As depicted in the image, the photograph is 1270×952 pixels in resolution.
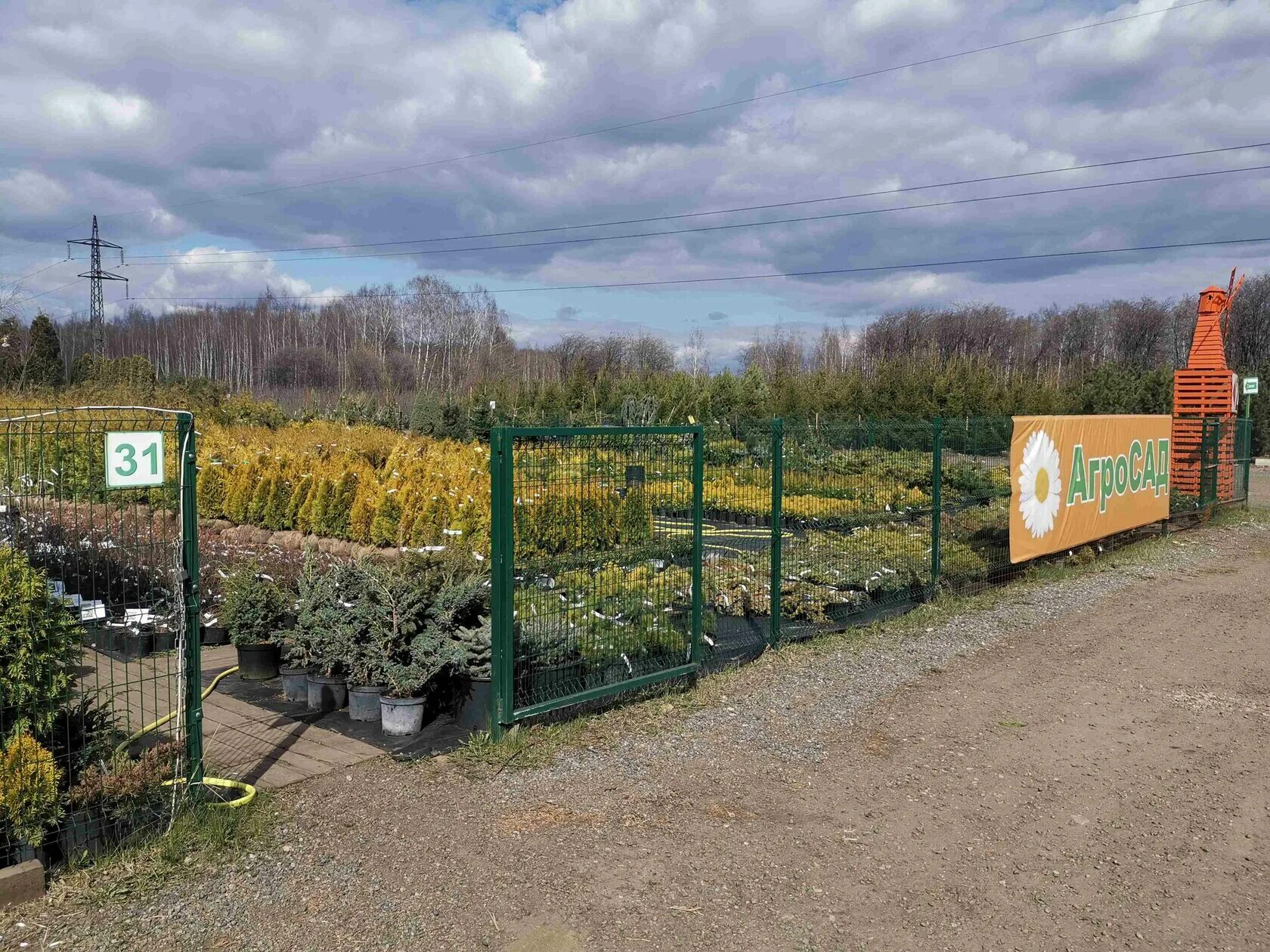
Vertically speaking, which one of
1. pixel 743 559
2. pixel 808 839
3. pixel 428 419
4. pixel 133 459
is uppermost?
pixel 428 419

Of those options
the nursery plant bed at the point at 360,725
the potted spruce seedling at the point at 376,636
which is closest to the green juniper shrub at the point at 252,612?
the nursery plant bed at the point at 360,725

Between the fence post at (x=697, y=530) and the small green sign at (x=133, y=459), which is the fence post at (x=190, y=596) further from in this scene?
the fence post at (x=697, y=530)

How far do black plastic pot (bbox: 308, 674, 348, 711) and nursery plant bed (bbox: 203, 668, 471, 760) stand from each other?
0.04 metres

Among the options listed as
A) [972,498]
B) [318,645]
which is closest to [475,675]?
[318,645]

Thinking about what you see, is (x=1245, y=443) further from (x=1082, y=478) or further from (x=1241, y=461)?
(x=1082, y=478)

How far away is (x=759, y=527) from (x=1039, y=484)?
3159 millimetres

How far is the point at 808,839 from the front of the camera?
4207mm

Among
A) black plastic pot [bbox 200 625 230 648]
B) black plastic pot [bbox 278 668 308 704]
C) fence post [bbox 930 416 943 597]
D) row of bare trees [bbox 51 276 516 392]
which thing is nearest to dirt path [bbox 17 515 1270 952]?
black plastic pot [bbox 278 668 308 704]

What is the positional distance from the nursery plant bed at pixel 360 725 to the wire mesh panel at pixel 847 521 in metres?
3.24

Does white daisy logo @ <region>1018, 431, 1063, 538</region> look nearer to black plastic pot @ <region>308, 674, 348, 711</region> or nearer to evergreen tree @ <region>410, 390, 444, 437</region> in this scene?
black plastic pot @ <region>308, 674, 348, 711</region>

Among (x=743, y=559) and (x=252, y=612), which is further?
(x=743, y=559)

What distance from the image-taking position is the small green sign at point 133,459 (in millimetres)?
3691

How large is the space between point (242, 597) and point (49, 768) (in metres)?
2.92

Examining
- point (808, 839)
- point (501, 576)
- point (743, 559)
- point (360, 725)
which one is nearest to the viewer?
point (808, 839)
